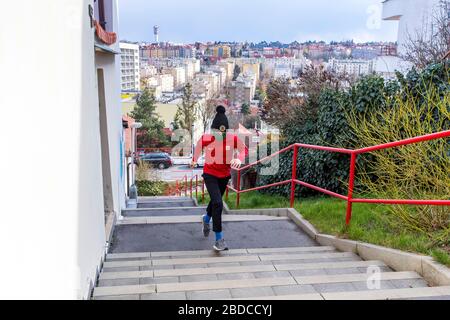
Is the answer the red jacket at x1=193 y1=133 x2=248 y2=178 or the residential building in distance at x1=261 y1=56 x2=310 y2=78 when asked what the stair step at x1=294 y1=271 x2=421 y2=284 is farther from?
the residential building in distance at x1=261 y1=56 x2=310 y2=78

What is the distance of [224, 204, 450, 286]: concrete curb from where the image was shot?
2639mm

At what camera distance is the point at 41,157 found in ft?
7.08

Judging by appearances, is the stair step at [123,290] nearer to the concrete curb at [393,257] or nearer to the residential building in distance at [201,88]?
the concrete curb at [393,257]

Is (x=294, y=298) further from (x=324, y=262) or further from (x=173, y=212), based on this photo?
(x=173, y=212)

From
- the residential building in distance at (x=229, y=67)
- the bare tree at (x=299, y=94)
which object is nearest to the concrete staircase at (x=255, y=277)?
the bare tree at (x=299, y=94)

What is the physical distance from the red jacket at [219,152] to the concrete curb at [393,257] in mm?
1240

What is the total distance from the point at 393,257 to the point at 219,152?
1.79 m

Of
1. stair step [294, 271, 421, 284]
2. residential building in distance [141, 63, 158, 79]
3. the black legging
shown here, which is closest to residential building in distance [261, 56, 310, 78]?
the black legging

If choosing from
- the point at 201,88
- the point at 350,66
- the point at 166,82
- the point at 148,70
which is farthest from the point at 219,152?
the point at 148,70

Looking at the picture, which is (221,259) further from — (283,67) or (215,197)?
(283,67)

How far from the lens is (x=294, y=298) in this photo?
2344 mm

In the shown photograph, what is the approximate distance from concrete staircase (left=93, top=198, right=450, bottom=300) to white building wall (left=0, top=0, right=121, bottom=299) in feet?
1.85

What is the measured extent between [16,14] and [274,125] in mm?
10361
